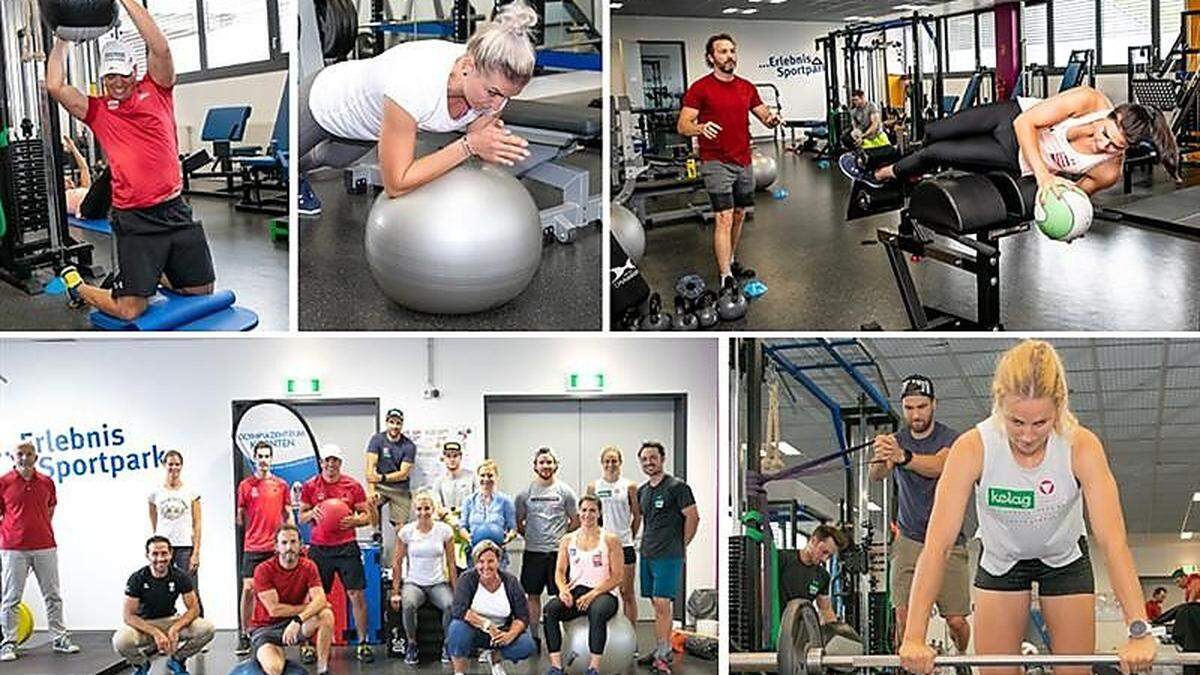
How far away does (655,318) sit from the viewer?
3.42m

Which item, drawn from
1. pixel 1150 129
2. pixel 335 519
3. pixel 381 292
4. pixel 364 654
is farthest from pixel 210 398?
pixel 1150 129

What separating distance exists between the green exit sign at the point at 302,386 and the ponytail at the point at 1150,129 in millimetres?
2834

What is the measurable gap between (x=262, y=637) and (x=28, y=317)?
5.26ft

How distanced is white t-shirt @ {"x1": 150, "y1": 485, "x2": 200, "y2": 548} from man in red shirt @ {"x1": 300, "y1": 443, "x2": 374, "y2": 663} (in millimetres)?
421

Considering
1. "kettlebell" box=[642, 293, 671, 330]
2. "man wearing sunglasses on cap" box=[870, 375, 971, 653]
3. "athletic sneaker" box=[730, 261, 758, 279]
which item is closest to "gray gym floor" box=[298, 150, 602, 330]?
"kettlebell" box=[642, 293, 671, 330]

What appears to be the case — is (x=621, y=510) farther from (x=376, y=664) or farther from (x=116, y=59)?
(x=116, y=59)

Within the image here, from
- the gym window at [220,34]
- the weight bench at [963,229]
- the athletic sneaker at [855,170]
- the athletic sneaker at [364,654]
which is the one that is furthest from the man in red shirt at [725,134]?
the athletic sneaker at [364,654]

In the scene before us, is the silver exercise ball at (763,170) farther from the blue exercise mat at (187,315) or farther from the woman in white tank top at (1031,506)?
the blue exercise mat at (187,315)

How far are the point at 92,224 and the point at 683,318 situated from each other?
1.67 metres

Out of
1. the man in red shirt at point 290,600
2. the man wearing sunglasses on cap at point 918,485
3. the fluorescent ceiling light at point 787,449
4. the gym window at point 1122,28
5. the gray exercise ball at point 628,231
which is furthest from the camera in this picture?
the man in red shirt at point 290,600

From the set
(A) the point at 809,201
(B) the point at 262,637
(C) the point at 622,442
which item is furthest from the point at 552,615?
(A) the point at 809,201

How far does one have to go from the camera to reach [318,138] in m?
3.23

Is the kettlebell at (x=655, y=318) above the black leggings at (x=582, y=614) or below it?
above

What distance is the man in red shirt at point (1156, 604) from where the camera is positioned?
3.64m
